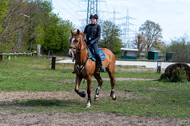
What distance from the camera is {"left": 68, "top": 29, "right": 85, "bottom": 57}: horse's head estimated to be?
312 inches

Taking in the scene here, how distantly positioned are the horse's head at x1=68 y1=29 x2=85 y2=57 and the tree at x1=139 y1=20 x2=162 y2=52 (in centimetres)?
6561

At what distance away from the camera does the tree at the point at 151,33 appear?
71812mm

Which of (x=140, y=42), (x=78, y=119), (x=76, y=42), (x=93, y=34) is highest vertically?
(x=140, y=42)

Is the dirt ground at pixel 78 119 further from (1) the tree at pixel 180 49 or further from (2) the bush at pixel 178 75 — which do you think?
(1) the tree at pixel 180 49

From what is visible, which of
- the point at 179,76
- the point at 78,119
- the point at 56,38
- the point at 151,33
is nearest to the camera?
the point at 78,119

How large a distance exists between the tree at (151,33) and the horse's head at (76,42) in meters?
65.6

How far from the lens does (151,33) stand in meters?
72.8

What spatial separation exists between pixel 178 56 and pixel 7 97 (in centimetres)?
4200

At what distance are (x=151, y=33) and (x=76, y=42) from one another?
6722cm

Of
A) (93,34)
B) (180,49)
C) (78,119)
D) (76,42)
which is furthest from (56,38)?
(78,119)

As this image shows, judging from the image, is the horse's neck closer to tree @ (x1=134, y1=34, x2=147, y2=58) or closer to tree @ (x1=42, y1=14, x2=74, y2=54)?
tree @ (x1=42, y1=14, x2=74, y2=54)

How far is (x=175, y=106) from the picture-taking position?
8.79 meters

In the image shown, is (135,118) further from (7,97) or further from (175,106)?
(7,97)

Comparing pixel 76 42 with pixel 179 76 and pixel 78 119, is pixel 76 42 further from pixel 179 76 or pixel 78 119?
pixel 179 76
